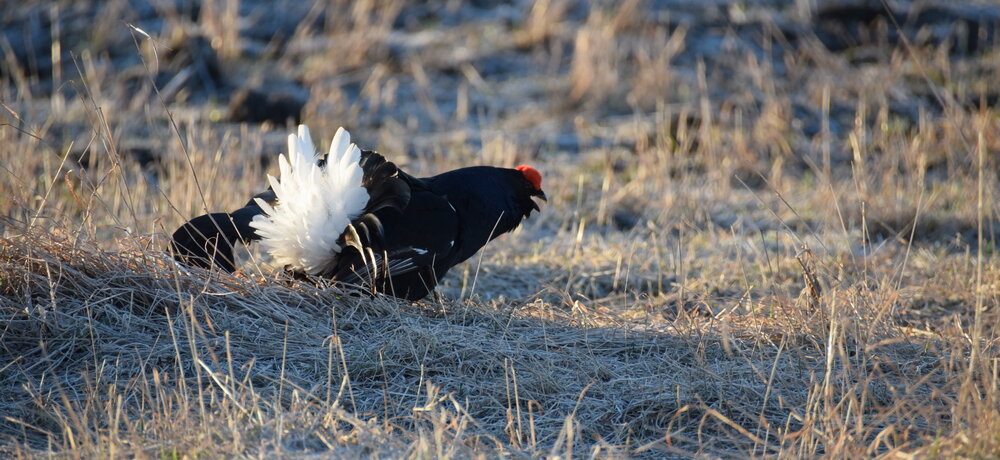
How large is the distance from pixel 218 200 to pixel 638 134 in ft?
10.4

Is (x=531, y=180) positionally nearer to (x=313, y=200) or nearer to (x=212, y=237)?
(x=313, y=200)

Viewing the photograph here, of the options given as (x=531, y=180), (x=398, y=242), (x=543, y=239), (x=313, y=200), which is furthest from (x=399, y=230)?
(x=543, y=239)

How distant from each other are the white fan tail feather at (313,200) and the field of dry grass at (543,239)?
0.18 metres

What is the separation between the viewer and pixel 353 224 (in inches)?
136

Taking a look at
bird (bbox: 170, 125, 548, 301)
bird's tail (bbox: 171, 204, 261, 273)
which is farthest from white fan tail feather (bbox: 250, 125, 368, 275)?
bird's tail (bbox: 171, 204, 261, 273)

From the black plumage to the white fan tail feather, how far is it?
0.06 m

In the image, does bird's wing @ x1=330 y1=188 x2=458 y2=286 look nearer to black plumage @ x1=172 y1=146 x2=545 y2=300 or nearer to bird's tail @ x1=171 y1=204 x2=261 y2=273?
black plumage @ x1=172 y1=146 x2=545 y2=300

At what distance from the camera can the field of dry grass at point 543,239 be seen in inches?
107

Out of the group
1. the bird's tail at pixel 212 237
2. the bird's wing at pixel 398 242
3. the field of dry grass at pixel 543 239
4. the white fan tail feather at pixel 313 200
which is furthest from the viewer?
the bird's tail at pixel 212 237

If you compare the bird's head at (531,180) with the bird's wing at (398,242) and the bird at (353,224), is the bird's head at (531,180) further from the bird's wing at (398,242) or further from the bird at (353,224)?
the bird's wing at (398,242)

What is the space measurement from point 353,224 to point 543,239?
2.11 m

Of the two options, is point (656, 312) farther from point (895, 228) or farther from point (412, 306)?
point (895, 228)

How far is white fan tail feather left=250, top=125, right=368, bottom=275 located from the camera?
335 centimetres

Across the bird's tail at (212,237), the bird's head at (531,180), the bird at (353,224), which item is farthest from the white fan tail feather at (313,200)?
the bird's head at (531,180)
